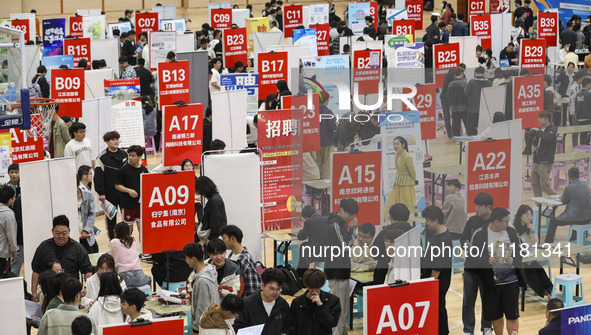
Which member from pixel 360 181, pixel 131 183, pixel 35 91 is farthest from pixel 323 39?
pixel 360 181

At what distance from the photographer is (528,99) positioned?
11.5 m

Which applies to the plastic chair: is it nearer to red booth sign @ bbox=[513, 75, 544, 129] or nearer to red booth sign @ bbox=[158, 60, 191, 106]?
red booth sign @ bbox=[513, 75, 544, 129]

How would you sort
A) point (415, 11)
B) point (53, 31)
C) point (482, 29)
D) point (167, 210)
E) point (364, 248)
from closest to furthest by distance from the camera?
1. point (364, 248)
2. point (167, 210)
3. point (53, 31)
4. point (482, 29)
5. point (415, 11)

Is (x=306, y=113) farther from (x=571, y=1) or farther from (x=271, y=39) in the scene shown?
(x=571, y=1)

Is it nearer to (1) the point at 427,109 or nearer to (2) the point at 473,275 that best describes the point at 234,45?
(1) the point at 427,109

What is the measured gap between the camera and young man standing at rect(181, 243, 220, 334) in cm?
786

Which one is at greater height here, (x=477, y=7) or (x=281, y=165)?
(x=477, y=7)

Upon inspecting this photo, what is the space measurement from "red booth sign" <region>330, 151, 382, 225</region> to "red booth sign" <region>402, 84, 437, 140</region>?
346cm

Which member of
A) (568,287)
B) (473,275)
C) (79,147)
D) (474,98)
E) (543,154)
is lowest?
(568,287)

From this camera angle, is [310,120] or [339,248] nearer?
[339,248]

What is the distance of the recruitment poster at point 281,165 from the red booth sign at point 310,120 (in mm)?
124

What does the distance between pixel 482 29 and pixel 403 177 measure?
1329 cm

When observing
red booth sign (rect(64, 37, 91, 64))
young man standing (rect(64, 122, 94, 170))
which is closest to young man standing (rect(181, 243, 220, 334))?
young man standing (rect(64, 122, 94, 170))

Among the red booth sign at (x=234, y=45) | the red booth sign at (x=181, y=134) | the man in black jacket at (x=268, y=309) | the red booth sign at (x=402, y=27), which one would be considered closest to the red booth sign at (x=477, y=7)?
the red booth sign at (x=402, y=27)
